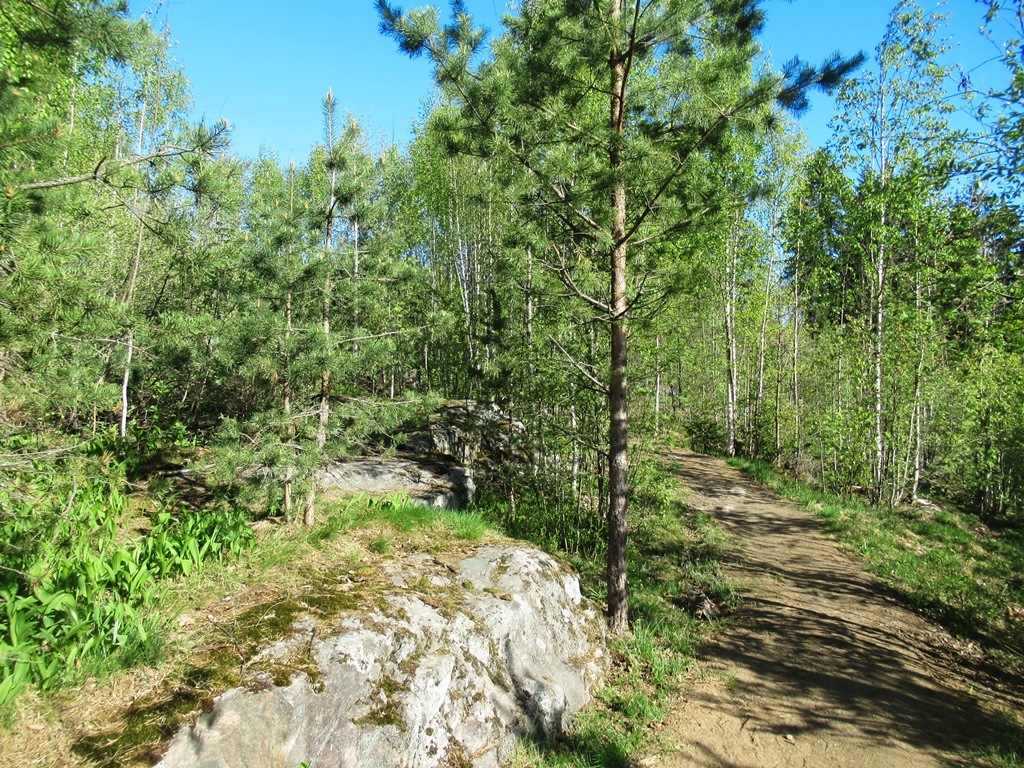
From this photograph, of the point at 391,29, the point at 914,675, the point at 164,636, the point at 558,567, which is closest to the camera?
the point at 164,636

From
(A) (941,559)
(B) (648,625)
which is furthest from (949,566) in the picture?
(B) (648,625)

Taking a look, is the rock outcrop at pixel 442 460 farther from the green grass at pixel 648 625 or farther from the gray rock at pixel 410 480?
the green grass at pixel 648 625

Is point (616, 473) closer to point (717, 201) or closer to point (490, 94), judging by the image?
point (717, 201)

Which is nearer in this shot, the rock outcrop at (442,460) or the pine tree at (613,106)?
the pine tree at (613,106)

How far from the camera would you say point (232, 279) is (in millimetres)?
5895

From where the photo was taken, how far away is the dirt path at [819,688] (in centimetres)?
426

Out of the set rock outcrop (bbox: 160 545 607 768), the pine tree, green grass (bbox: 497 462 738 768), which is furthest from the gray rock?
the pine tree

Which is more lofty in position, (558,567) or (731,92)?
(731,92)

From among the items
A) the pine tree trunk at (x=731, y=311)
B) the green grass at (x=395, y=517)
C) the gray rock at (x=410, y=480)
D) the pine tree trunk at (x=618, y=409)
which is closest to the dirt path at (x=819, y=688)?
the pine tree trunk at (x=618, y=409)

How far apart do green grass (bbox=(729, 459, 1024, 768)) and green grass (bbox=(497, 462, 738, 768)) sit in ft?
7.74

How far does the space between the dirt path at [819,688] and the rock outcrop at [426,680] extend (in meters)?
1.15

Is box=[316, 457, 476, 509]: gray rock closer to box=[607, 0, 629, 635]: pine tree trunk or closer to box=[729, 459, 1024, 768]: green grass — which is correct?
box=[607, 0, 629, 635]: pine tree trunk

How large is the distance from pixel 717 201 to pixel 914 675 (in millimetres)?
5194

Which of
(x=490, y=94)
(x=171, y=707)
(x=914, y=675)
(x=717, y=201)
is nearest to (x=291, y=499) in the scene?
(x=171, y=707)
